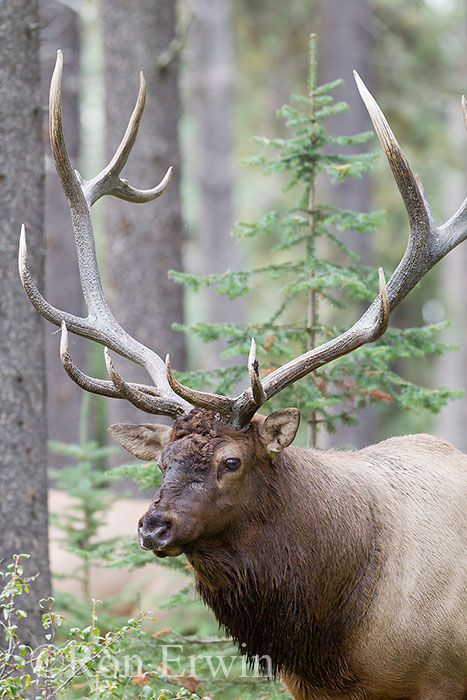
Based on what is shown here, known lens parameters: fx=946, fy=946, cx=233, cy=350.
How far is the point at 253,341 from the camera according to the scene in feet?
13.6

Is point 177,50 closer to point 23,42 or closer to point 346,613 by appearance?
point 23,42

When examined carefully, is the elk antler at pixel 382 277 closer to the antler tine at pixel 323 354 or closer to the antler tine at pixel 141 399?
the antler tine at pixel 323 354

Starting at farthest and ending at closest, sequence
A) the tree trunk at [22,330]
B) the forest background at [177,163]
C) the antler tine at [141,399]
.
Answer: the forest background at [177,163] → the tree trunk at [22,330] → the antler tine at [141,399]

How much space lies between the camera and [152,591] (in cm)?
770

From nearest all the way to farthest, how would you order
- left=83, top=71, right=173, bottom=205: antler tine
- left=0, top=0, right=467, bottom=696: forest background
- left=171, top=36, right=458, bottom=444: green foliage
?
left=83, top=71, right=173, bottom=205: antler tine → left=0, top=0, right=467, bottom=696: forest background → left=171, top=36, right=458, bottom=444: green foliage

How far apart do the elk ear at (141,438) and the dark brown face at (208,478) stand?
324 millimetres

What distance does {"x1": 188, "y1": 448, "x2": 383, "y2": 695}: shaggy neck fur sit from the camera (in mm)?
4414

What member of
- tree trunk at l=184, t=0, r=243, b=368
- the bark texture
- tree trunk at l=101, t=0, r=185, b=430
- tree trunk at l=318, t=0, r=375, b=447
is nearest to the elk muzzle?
tree trunk at l=101, t=0, r=185, b=430

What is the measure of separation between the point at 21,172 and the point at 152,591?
146 inches

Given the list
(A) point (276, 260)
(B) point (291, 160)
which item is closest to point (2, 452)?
(B) point (291, 160)

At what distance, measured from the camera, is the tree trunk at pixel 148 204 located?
29.1ft

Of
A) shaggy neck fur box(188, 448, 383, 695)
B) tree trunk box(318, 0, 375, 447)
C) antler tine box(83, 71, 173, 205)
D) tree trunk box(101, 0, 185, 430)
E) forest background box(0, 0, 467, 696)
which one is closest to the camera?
shaggy neck fur box(188, 448, 383, 695)

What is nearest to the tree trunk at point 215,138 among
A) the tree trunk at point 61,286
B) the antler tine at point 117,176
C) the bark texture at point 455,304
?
the bark texture at point 455,304

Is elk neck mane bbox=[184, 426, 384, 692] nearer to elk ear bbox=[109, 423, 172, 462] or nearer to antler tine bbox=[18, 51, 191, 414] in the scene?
elk ear bbox=[109, 423, 172, 462]
